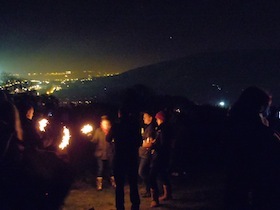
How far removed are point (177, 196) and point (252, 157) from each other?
→ 23.4 ft

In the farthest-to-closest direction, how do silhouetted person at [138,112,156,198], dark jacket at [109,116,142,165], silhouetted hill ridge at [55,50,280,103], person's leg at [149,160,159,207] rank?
1. silhouetted hill ridge at [55,50,280,103]
2. silhouetted person at [138,112,156,198]
3. person's leg at [149,160,159,207]
4. dark jacket at [109,116,142,165]

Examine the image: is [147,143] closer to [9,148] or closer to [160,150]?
[160,150]

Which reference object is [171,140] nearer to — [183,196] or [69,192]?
[183,196]

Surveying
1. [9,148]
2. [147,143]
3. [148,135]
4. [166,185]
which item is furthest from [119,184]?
[9,148]

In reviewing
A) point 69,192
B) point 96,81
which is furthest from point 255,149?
point 96,81

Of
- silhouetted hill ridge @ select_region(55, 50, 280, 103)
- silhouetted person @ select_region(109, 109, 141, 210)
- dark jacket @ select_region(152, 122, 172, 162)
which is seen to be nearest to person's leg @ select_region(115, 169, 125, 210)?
silhouetted person @ select_region(109, 109, 141, 210)

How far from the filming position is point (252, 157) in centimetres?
356

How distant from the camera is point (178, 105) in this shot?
25.2 metres

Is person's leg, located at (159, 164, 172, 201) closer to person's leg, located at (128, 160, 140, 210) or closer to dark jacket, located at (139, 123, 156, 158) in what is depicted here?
dark jacket, located at (139, 123, 156, 158)

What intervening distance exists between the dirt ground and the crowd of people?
0.22 m

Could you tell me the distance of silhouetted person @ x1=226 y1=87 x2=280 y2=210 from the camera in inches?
135

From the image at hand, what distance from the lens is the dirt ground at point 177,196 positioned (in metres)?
9.60

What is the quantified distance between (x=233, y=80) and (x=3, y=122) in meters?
53.5

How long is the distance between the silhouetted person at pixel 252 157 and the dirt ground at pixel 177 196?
535cm
